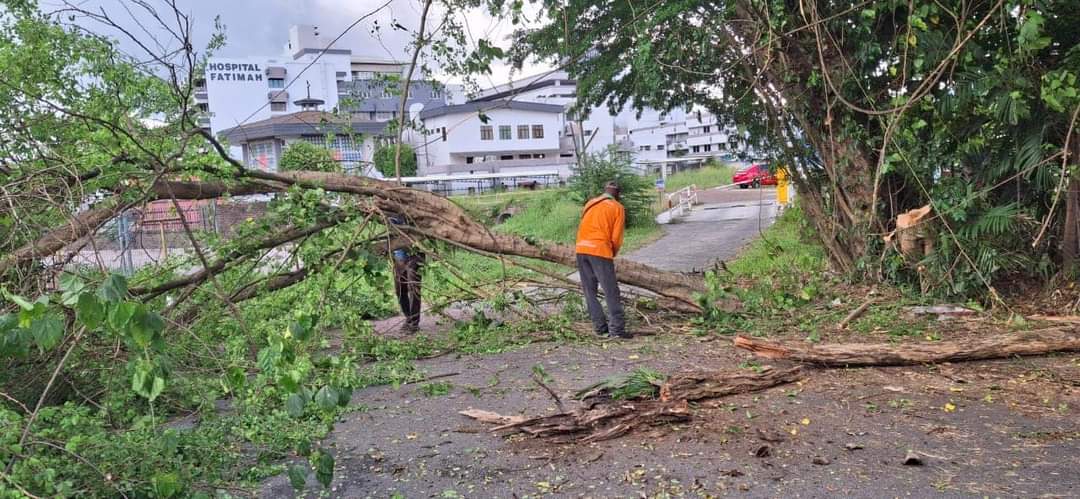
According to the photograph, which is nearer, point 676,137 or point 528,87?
point 528,87

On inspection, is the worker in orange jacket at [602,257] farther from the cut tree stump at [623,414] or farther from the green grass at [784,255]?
the green grass at [784,255]

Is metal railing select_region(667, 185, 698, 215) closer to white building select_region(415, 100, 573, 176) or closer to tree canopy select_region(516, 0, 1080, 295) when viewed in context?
tree canopy select_region(516, 0, 1080, 295)

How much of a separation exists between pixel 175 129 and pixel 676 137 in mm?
63105

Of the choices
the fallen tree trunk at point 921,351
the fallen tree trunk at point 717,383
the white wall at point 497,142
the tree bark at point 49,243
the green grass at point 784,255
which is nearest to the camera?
the tree bark at point 49,243

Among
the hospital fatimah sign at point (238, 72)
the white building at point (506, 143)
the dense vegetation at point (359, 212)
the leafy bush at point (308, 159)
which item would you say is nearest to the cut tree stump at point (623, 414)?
the dense vegetation at point (359, 212)

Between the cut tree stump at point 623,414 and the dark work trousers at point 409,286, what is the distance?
2587 mm

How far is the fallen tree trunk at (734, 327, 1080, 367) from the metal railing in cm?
1808

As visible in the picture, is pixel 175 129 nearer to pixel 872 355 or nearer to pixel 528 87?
pixel 528 87

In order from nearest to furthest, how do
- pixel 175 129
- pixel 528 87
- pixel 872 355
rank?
pixel 872 355 < pixel 175 129 < pixel 528 87

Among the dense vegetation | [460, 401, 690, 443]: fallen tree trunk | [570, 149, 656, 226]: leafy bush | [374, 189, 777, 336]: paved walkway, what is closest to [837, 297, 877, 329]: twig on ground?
the dense vegetation

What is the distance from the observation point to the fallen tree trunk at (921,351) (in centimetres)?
534

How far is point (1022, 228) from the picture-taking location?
22.4ft

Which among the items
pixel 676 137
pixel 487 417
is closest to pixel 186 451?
pixel 487 417

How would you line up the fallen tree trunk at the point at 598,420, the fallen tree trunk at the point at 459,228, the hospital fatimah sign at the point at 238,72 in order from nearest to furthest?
1. the fallen tree trunk at the point at 598,420
2. the fallen tree trunk at the point at 459,228
3. the hospital fatimah sign at the point at 238,72
